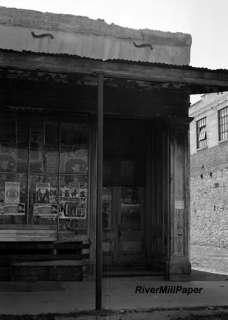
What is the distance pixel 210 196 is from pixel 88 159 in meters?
18.3

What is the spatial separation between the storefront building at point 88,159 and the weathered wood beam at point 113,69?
930 millimetres

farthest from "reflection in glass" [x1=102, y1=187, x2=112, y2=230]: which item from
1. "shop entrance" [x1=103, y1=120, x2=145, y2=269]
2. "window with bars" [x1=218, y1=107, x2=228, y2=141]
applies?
"window with bars" [x1=218, y1=107, x2=228, y2=141]

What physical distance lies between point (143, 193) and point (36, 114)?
327 cm

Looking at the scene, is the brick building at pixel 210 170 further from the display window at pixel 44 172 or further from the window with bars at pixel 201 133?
the display window at pixel 44 172

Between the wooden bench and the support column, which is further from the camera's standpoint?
the support column

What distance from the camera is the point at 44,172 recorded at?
34.4 feet

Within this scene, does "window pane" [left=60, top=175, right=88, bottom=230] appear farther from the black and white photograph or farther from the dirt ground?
the dirt ground

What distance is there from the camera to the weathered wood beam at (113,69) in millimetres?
7699

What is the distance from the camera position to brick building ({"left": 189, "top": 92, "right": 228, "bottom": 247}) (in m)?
26.6

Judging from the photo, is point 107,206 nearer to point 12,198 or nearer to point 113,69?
point 12,198

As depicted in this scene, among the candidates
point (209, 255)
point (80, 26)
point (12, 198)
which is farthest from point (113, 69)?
point (209, 255)

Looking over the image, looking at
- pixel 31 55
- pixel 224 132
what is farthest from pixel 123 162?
pixel 224 132

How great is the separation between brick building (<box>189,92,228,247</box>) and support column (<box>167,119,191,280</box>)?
52.3 feet

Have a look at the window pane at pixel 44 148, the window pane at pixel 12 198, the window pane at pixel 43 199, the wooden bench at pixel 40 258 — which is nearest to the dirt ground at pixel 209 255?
the wooden bench at pixel 40 258
